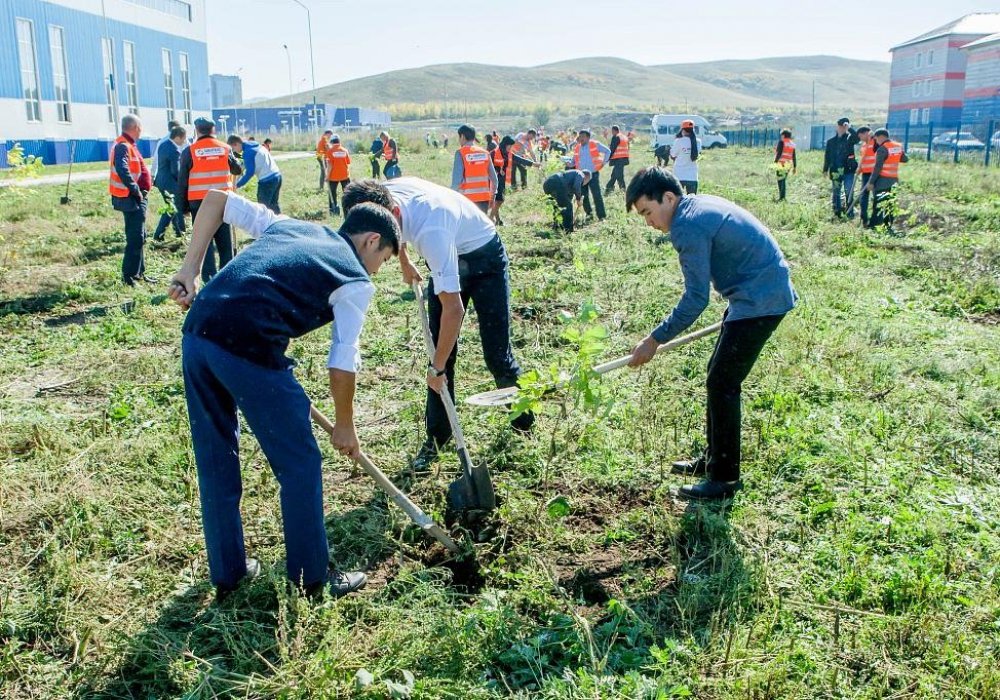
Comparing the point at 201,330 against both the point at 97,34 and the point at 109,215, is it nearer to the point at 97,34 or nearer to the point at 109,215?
the point at 109,215

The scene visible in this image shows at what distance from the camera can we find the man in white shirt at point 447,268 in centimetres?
350

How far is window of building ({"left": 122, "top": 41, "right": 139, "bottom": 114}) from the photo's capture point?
3706cm

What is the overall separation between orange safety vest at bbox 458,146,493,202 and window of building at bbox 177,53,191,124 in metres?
37.6

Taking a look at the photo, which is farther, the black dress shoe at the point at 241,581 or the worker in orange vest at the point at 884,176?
the worker in orange vest at the point at 884,176

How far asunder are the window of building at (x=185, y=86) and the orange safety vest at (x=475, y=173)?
123ft

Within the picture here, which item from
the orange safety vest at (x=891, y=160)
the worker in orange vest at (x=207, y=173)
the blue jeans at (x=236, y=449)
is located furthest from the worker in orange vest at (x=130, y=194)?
the orange safety vest at (x=891, y=160)

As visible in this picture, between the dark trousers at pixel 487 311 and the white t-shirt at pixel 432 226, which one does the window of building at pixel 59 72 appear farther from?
the white t-shirt at pixel 432 226

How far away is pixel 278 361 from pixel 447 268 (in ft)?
3.46

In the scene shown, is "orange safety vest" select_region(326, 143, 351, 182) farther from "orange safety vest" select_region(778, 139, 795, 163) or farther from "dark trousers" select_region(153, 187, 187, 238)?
"orange safety vest" select_region(778, 139, 795, 163)

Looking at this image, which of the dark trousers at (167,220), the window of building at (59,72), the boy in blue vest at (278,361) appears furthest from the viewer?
the window of building at (59,72)

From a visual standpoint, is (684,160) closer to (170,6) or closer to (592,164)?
(592,164)

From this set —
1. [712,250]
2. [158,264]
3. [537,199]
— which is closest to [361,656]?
[712,250]

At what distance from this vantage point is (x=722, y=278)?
361 centimetres

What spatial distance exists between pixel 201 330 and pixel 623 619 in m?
1.83
